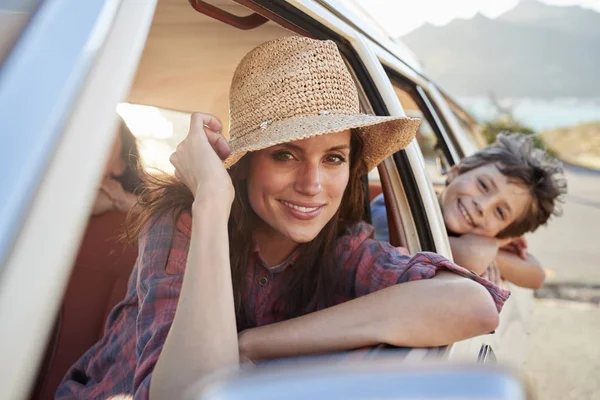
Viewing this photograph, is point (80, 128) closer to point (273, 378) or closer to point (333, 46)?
point (273, 378)

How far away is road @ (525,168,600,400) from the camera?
153 inches

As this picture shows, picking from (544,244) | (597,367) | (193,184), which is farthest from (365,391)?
(544,244)

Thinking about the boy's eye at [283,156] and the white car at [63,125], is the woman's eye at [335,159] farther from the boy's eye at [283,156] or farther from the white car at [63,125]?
the white car at [63,125]

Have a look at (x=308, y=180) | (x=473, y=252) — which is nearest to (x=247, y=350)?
(x=308, y=180)

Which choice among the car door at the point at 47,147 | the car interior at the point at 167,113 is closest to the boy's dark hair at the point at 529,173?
the car interior at the point at 167,113

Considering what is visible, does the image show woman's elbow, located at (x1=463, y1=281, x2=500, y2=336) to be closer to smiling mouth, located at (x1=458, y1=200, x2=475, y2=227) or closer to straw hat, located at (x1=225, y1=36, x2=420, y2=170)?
straw hat, located at (x1=225, y1=36, x2=420, y2=170)

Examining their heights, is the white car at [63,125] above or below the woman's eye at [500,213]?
above

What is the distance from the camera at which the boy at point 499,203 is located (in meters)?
2.49

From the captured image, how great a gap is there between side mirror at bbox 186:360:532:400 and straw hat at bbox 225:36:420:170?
34.9 inches

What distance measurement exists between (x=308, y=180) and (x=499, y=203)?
137cm

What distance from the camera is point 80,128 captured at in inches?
32.3

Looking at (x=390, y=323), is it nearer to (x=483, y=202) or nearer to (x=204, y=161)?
(x=204, y=161)

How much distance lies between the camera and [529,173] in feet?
8.83

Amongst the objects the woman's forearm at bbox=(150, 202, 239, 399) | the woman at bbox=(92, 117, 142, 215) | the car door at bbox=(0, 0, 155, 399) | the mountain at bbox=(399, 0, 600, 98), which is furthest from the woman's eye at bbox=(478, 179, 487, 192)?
the mountain at bbox=(399, 0, 600, 98)
